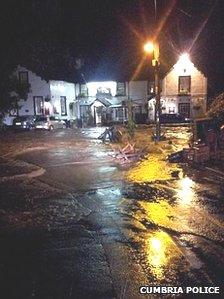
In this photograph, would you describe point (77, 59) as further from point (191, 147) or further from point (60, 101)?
point (191, 147)

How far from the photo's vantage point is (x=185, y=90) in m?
46.3

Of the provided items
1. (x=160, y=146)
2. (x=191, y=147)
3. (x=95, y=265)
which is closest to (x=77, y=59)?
(x=160, y=146)

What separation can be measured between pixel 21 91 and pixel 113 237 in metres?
31.0

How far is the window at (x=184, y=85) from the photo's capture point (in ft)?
151

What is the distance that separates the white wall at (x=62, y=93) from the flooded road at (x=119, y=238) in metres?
33.6

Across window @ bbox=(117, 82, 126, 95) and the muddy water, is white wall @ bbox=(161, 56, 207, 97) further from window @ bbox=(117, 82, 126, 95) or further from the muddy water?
the muddy water

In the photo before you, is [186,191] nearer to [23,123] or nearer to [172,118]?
[23,123]

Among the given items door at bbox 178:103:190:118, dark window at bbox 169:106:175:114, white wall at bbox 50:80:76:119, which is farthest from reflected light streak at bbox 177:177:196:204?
dark window at bbox 169:106:175:114

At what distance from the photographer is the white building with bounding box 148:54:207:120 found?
45.7 meters

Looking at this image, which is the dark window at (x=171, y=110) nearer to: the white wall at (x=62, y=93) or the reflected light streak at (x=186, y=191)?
the white wall at (x=62, y=93)

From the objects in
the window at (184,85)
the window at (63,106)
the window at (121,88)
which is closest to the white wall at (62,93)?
the window at (63,106)

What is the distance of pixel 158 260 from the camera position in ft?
19.5

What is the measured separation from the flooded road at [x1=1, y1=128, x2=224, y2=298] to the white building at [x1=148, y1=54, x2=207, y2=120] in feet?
116

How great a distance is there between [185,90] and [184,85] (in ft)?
2.18
